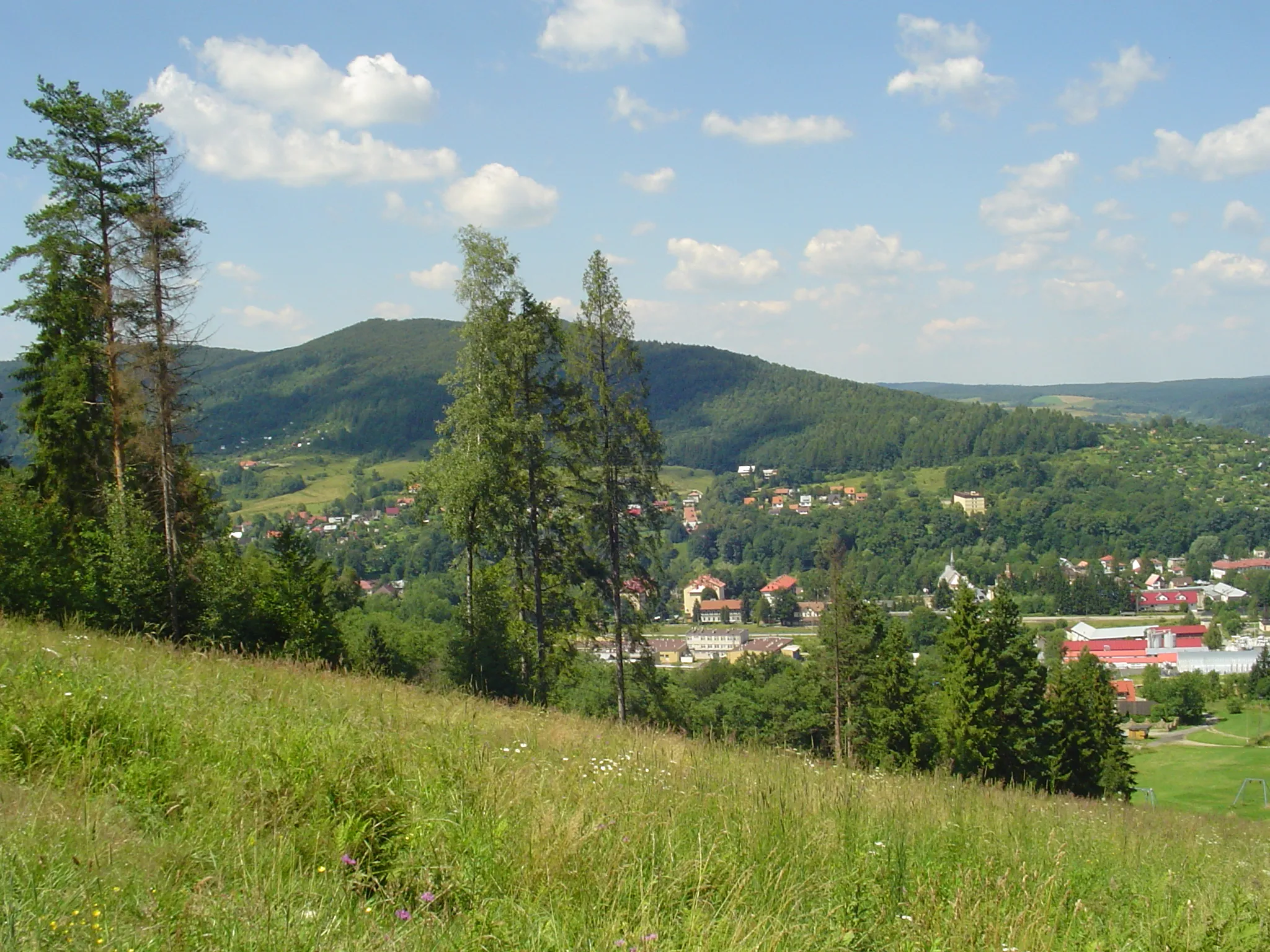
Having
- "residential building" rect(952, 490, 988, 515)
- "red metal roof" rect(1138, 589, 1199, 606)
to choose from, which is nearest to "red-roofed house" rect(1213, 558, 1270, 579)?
"red metal roof" rect(1138, 589, 1199, 606)

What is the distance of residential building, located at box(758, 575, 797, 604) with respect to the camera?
13025 centimetres

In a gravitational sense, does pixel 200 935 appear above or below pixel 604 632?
above

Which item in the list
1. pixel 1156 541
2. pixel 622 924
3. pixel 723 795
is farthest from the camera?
pixel 1156 541

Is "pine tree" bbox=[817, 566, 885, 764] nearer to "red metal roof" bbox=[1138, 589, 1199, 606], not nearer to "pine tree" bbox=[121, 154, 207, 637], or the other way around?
"pine tree" bbox=[121, 154, 207, 637]

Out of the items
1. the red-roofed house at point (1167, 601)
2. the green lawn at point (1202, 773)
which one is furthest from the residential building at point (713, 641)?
the red-roofed house at point (1167, 601)

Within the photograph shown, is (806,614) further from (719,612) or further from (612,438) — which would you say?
(612,438)

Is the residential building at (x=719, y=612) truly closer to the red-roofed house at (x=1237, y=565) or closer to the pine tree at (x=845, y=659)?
the red-roofed house at (x=1237, y=565)

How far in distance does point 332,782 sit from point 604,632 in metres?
16.4

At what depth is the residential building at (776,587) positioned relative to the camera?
130 m

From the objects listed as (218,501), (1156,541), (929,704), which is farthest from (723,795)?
(1156,541)

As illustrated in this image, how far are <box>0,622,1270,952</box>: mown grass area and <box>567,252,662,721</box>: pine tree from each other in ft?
45.2

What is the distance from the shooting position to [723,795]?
4.79 metres

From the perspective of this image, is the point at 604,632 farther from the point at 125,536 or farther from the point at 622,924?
the point at 622,924

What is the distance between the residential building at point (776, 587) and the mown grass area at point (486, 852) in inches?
4882
